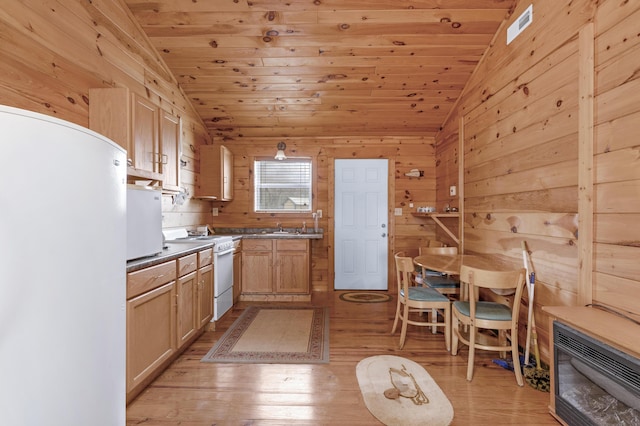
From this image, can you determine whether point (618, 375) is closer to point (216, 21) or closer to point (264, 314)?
point (264, 314)

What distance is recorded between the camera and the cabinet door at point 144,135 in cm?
234

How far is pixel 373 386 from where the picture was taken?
7.00ft

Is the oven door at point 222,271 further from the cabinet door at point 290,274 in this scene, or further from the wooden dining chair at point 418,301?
the wooden dining chair at point 418,301

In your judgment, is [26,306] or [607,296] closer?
[26,306]

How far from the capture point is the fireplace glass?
138 cm

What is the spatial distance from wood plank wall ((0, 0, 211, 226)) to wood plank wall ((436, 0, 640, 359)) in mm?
3508

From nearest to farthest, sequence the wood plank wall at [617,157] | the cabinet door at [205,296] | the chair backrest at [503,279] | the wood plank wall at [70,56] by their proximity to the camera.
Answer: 1. the wood plank wall at [617,157]
2. the wood plank wall at [70,56]
3. the chair backrest at [503,279]
4. the cabinet door at [205,296]

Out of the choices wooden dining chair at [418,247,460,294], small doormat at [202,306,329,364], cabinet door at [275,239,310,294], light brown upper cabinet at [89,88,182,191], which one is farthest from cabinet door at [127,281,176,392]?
wooden dining chair at [418,247,460,294]

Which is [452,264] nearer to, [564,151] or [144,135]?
[564,151]

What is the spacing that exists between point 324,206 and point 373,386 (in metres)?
3.06

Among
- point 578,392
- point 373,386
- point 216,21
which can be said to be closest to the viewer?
point 578,392

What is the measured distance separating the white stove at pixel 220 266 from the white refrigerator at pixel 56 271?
6.49ft

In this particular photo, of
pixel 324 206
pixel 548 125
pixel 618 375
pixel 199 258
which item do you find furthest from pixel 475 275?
pixel 324 206

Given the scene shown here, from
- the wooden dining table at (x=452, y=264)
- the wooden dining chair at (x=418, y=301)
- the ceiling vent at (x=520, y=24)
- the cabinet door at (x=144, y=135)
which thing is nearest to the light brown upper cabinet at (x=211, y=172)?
the cabinet door at (x=144, y=135)
